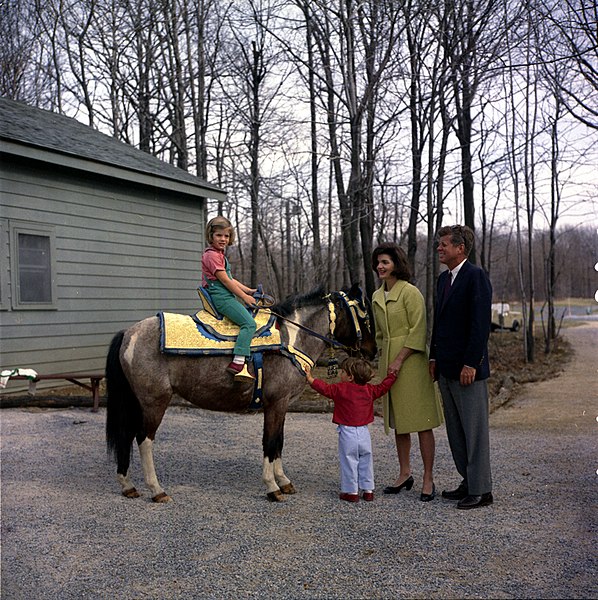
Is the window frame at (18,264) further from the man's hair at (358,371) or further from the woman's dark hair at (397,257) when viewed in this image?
the woman's dark hair at (397,257)

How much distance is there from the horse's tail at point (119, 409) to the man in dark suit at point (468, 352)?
7.90 feet

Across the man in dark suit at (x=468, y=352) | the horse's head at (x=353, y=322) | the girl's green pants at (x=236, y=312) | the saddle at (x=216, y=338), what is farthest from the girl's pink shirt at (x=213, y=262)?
the man in dark suit at (x=468, y=352)

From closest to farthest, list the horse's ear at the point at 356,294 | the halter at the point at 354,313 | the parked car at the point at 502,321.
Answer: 1. the halter at the point at 354,313
2. the horse's ear at the point at 356,294
3. the parked car at the point at 502,321

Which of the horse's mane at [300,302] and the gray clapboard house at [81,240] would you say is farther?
the gray clapboard house at [81,240]

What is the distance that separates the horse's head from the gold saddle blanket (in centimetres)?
50

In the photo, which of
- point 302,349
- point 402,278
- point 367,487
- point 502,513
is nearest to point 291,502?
point 367,487

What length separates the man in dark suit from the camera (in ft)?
13.9

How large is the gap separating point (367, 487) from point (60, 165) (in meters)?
7.22

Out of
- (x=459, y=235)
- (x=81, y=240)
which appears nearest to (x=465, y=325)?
(x=459, y=235)

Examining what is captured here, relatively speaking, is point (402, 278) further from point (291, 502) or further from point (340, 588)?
point (340, 588)

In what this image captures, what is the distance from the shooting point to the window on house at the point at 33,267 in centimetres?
894

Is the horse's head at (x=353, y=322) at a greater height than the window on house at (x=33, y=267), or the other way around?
the window on house at (x=33, y=267)

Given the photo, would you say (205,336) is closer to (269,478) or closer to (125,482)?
(269,478)

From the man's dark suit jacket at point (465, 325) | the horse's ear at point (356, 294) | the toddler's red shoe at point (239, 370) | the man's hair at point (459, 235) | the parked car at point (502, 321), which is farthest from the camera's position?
the parked car at point (502, 321)
